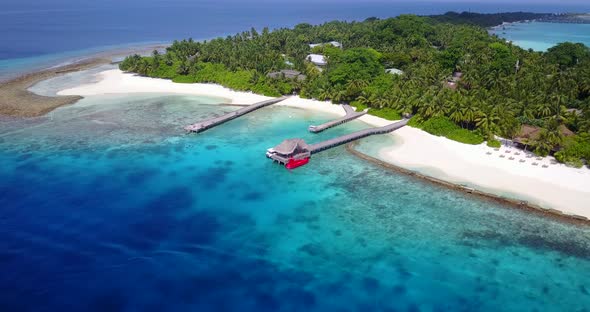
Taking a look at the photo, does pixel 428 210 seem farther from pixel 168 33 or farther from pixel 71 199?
pixel 168 33

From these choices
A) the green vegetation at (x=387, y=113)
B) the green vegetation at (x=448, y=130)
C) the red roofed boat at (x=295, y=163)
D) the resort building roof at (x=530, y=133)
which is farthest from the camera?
the green vegetation at (x=387, y=113)

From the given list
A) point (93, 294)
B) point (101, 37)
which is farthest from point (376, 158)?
point (101, 37)

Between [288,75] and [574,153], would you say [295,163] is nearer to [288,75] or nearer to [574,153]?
[574,153]

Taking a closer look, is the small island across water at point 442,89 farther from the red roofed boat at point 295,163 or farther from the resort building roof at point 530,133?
the red roofed boat at point 295,163

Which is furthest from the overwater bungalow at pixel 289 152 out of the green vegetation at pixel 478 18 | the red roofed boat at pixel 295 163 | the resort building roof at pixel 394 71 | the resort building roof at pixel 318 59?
the green vegetation at pixel 478 18

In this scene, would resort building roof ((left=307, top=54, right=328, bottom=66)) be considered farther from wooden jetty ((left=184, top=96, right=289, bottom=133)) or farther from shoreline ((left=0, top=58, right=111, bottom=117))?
shoreline ((left=0, top=58, right=111, bottom=117))

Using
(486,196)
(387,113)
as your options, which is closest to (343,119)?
(387,113)

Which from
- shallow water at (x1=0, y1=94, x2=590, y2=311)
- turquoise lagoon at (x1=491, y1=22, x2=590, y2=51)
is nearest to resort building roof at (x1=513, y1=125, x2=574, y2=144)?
shallow water at (x1=0, y1=94, x2=590, y2=311)
